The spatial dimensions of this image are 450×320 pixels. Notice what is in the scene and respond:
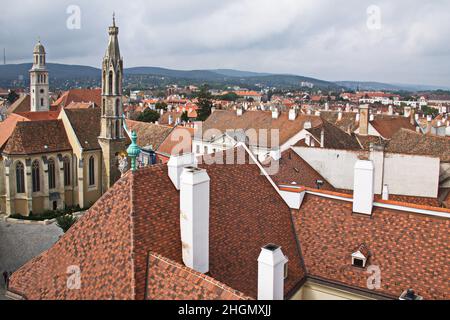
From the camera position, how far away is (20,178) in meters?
40.5

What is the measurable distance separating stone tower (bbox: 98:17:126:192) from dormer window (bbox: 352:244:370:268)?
33.6 metres

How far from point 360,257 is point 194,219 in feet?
17.2

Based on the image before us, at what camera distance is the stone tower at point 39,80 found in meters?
71.4

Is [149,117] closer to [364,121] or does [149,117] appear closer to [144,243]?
[364,121]

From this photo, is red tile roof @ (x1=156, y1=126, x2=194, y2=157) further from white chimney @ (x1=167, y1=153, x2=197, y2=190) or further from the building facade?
white chimney @ (x1=167, y1=153, x2=197, y2=190)

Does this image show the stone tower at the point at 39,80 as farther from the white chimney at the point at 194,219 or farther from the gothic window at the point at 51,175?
the white chimney at the point at 194,219

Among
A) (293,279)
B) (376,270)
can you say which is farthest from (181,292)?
(376,270)

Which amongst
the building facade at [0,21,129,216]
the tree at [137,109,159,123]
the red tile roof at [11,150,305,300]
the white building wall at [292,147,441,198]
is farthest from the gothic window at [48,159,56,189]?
the tree at [137,109,159,123]

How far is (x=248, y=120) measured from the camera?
5344 cm

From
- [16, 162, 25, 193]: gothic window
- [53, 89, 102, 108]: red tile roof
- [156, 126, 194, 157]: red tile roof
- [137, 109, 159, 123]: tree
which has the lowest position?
[16, 162, 25, 193]: gothic window

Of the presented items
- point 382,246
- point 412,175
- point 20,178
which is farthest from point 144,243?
point 20,178

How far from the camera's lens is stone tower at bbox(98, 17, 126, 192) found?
43250mm

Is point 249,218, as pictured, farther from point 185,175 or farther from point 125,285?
point 125,285
